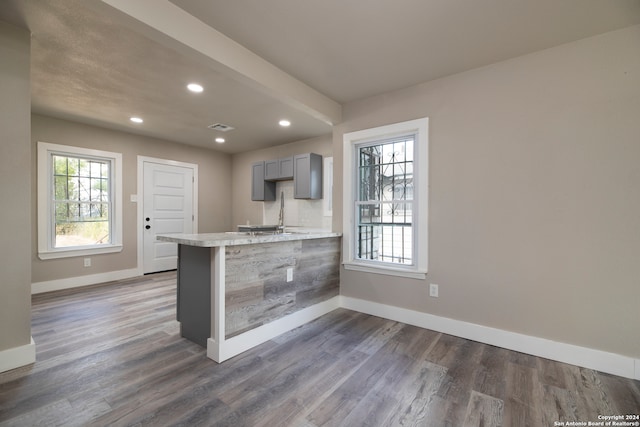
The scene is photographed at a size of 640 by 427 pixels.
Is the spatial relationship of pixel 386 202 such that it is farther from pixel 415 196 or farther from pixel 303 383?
pixel 303 383

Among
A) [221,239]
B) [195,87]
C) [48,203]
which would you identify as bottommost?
[221,239]

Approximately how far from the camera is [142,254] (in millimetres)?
5164

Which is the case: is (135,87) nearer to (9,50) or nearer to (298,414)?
(9,50)

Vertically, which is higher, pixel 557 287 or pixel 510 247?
pixel 510 247

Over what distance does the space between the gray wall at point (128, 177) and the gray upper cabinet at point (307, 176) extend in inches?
88.9

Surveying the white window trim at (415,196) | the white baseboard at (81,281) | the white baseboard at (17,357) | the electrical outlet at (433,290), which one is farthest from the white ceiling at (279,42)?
the white baseboard at (81,281)

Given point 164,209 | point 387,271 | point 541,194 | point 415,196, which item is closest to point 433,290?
point 387,271

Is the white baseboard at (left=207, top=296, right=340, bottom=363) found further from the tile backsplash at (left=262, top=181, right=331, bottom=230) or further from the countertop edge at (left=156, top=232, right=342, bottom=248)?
the tile backsplash at (left=262, top=181, right=331, bottom=230)

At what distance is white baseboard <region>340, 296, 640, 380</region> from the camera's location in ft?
6.75

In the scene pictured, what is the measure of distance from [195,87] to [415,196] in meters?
2.67

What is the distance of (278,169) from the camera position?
5379 millimetres

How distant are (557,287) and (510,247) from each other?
434 millimetres

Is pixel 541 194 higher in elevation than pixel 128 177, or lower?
lower

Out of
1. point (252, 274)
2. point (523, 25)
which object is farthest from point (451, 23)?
point (252, 274)
